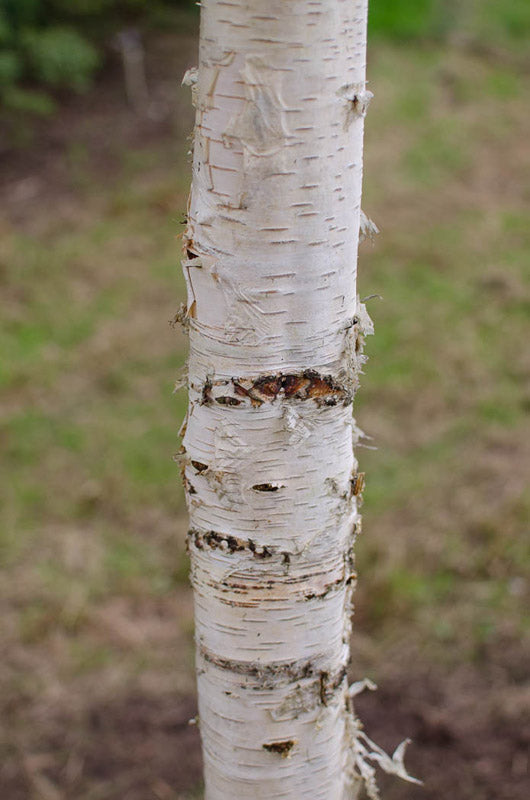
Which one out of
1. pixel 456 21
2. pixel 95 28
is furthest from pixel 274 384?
pixel 456 21

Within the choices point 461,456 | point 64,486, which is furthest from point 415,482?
point 64,486

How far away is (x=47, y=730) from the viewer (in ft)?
8.98

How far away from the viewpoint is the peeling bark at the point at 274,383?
3.57ft

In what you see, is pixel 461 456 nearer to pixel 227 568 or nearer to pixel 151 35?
pixel 227 568

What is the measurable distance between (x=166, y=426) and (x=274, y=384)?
9.65 feet

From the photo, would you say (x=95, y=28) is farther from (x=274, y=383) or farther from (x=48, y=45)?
(x=274, y=383)

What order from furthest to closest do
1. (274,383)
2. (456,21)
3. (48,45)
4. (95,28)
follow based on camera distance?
(456,21) → (95,28) → (48,45) → (274,383)

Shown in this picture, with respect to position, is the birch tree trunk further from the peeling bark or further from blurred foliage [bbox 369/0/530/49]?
blurred foliage [bbox 369/0/530/49]

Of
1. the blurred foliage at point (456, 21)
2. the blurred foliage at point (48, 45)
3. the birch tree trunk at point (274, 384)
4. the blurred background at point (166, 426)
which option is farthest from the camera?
the blurred foliage at point (456, 21)

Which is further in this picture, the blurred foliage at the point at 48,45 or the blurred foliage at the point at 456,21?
the blurred foliage at the point at 456,21

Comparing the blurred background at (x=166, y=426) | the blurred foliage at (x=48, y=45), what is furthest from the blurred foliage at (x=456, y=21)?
the blurred foliage at (x=48, y=45)

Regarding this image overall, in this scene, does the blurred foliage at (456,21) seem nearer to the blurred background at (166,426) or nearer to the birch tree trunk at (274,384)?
the blurred background at (166,426)

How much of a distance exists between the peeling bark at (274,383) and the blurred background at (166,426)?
97cm

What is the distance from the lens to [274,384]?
4.14 feet
